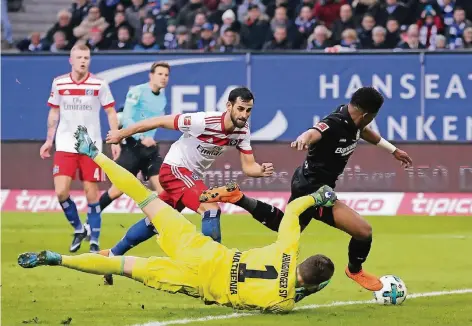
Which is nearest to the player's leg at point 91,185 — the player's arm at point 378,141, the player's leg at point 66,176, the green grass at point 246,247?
the player's leg at point 66,176

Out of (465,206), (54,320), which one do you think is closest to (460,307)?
(54,320)

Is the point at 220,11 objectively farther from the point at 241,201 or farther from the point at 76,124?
the point at 241,201

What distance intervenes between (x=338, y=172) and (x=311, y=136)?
94cm

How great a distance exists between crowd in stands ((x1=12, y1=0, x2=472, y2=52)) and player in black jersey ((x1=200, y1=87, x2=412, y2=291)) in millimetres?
10757

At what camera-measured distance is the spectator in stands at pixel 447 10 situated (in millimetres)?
22109

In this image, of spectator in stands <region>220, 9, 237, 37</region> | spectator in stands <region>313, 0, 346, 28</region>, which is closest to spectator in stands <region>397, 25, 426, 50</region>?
spectator in stands <region>313, 0, 346, 28</region>

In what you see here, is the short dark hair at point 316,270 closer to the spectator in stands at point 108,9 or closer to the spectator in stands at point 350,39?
the spectator in stands at point 350,39

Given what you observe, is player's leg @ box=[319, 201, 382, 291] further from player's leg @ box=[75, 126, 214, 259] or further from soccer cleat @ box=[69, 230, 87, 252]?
soccer cleat @ box=[69, 230, 87, 252]

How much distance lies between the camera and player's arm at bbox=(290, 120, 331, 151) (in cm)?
964

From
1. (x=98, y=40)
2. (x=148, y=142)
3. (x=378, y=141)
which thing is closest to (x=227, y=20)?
(x=98, y=40)

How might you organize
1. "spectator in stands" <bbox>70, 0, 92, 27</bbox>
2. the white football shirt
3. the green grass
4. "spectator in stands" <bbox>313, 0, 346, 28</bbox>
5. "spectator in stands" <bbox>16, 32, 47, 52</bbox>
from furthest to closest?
1. "spectator in stands" <bbox>70, 0, 92, 27</bbox>
2. "spectator in stands" <bbox>16, 32, 47, 52</bbox>
3. "spectator in stands" <bbox>313, 0, 346, 28</bbox>
4. the white football shirt
5. the green grass

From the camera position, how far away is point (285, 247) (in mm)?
9359

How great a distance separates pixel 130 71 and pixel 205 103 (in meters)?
1.50

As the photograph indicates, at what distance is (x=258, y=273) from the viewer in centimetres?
927
